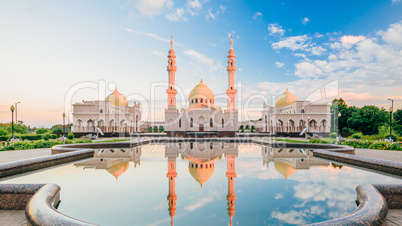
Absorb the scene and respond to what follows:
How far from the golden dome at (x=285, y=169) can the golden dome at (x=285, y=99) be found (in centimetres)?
3197

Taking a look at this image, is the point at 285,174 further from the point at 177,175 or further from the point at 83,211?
the point at 83,211

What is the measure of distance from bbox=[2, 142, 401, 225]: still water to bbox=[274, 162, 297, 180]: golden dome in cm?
1

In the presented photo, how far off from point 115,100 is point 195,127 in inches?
564

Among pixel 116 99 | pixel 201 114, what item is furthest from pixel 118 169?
pixel 116 99

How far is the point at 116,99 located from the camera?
128 ft

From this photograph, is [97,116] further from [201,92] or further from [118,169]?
[118,169]

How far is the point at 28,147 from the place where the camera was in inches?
532

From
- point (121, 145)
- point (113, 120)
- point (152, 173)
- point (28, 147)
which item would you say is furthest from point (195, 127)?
point (152, 173)

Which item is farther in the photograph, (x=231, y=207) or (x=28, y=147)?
(x=28, y=147)

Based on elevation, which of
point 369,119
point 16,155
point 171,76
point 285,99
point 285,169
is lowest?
point 285,169

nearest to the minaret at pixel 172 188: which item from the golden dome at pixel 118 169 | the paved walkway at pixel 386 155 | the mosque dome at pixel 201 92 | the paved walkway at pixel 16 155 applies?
the golden dome at pixel 118 169

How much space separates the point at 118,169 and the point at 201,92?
99.7 feet

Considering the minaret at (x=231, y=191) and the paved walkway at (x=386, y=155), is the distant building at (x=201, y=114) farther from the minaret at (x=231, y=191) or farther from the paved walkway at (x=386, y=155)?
the minaret at (x=231, y=191)

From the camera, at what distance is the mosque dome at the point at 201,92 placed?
1475 inches
